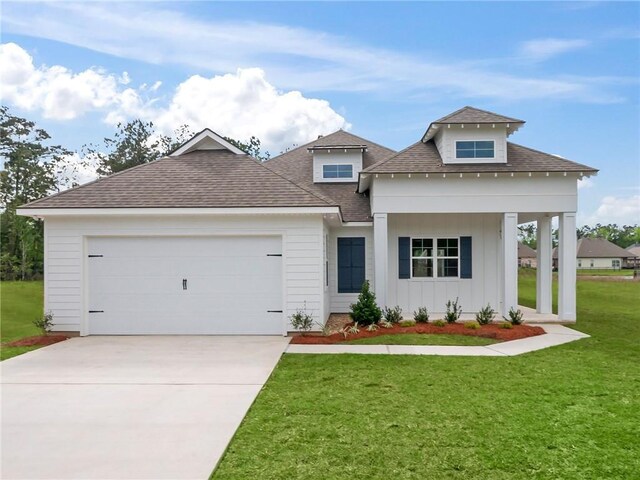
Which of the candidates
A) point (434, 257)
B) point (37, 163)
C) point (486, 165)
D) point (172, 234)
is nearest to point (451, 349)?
point (434, 257)

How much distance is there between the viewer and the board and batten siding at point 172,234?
9.99m

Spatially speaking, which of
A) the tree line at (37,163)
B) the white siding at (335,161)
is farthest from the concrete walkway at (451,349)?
the tree line at (37,163)

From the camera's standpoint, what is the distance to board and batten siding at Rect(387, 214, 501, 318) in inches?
513

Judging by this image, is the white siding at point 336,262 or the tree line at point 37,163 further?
the tree line at point 37,163

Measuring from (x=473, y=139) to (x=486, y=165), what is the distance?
849 millimetres

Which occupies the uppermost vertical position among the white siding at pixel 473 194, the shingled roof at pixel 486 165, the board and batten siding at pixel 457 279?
the shingled roof at pixel 486 165

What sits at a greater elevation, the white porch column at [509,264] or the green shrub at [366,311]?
the white porch column at [509,264]

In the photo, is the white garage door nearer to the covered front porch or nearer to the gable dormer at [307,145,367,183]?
the covered front porch

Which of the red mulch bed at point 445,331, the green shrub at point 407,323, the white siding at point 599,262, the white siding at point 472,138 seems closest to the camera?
the red mulch bed at point 445,331

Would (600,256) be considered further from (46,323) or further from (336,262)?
(46,323)

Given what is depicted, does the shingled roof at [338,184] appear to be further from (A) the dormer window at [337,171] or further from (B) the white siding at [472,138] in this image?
(B) the white siding at [472,138]

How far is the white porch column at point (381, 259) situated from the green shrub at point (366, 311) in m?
0.71

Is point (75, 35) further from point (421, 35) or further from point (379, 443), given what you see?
point (379, 443)

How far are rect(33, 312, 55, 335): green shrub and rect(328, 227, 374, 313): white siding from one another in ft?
24.5
